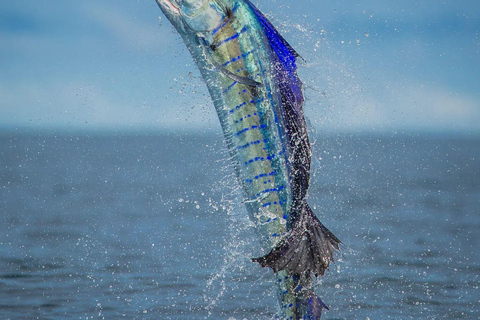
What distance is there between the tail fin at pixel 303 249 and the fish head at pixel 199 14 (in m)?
1.55

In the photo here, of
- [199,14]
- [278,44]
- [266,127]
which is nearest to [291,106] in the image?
[266,127]

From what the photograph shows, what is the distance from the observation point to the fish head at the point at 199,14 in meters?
4.87

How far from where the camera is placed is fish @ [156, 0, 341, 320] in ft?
16.2

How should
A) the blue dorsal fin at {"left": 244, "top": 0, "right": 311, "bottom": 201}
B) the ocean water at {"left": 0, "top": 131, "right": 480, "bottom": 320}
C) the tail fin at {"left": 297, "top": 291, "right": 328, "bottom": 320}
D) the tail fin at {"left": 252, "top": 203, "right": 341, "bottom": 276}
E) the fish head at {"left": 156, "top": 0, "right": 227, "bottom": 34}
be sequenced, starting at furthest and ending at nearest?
the ocean water at {"left": 0, "top": 131, "right": 480, "bottom": 320} < the tail fin at {"left": 297, "top": 291, "right": 328, "bottom": 320} < the tail fin at {"left": 252, "top": 203, "right": 341, "bottom": 276} < the blue dorsal fin at {"left": 244, "top": 0, "right": 311, "bottom": 201} < the fish head at {"left": 156, "top": 0, "right": 227, "bottom": 34}

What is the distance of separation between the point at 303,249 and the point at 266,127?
971 mm

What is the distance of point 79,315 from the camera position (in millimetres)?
8938

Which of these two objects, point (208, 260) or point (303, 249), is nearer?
point (303, 249)

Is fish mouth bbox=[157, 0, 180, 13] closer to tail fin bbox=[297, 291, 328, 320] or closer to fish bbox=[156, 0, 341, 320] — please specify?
fish bbox=[156, 0, 341, 320]

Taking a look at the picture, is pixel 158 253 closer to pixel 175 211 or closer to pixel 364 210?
pixel 175 211

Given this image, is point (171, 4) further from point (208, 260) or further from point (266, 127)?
point (208, 260)

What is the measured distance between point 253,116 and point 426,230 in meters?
14.2

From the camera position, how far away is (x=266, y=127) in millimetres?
5133

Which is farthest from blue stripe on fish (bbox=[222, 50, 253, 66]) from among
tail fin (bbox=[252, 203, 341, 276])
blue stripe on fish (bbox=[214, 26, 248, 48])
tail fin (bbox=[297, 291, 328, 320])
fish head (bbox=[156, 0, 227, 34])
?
tail fin (bbox=[297, 291, 328, 320])

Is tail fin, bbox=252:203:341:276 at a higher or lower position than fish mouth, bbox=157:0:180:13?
lower
